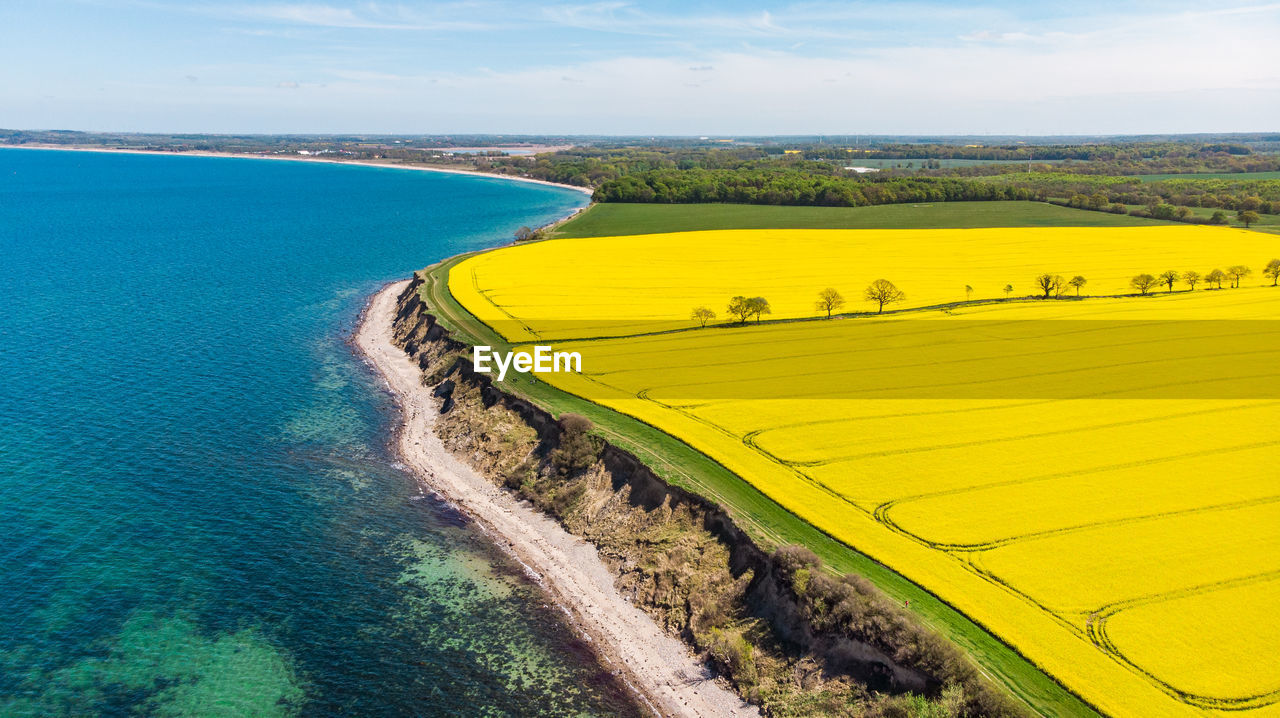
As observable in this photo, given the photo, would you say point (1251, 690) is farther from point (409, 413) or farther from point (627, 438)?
point (409, 413)

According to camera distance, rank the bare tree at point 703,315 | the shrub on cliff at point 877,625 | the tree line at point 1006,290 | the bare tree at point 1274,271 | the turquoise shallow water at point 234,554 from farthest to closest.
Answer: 1. the bare tree at point 1274,271
2. the tree line at point 1006,290
3. the bare tree at point 703,315
4. the turquoise shallow water at point 234,554
5. the shrub on cliff at point 877,625

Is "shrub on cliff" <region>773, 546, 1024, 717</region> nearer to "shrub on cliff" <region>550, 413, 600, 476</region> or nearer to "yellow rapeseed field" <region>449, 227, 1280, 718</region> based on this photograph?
"yellow rapeseed field" <region>449, 227, 1280, 718</region>

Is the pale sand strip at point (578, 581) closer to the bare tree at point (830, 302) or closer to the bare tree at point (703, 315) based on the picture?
the bare tree at point (703, 315)

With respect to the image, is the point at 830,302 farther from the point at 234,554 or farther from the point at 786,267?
the point at 234,554

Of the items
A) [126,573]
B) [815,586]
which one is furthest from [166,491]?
[815,586]

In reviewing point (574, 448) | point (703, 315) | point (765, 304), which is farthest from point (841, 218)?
point (574, 448)

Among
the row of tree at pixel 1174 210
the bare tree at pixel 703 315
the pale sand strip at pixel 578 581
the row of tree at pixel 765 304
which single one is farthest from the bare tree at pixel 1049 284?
the row of tree at pixel 1174 210
